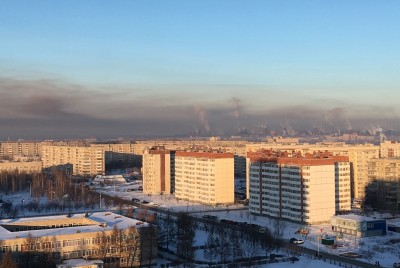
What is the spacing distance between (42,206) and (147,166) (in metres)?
Result: 8.93

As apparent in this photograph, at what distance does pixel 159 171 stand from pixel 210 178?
6.44 meters

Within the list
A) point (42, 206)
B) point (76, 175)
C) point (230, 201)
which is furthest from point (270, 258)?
point (76, 175)

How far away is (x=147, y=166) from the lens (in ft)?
126

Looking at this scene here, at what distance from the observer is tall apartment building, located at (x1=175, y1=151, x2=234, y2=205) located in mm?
32750

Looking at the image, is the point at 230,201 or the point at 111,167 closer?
the point at 230,201

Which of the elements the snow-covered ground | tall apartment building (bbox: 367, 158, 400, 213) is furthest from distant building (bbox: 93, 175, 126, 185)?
tall apartment building (bbox: 367, 158, 400, 213)

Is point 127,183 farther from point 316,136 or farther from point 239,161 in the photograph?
point 316,136

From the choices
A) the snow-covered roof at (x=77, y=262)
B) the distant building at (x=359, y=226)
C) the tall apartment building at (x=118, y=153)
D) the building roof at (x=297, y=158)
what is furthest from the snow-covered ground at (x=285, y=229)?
the tall apartment building at (x=118, y=153)

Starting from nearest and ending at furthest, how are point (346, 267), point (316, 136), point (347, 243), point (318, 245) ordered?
point (346, 267) → point (318, 245) → point (347, 243) → point (316, 136)

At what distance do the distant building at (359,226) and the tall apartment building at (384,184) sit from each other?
7.23 meters

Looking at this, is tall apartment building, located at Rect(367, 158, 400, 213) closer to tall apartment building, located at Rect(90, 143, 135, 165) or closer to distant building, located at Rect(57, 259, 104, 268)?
distant building, located at Rect(57, 259, 104, 268)

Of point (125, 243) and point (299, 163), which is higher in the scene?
point (299, 163)

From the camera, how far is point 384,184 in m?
30.8

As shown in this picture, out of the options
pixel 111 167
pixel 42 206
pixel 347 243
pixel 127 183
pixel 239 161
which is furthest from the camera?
pixel 111 167
